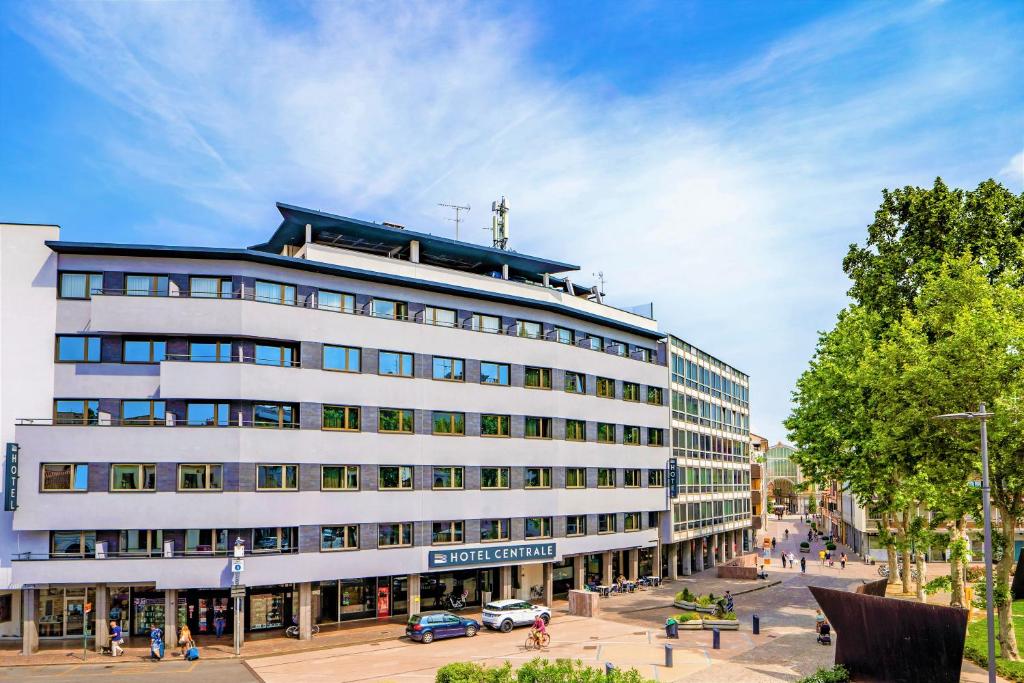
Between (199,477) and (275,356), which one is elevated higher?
(275,356)

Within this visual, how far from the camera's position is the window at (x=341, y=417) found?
4400cm

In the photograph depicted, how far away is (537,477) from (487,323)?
34.5 feet

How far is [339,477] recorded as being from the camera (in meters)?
44.1

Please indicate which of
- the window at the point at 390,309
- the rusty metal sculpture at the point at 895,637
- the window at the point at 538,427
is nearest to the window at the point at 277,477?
the window at the point at 390,309

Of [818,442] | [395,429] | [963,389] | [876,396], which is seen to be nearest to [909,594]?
[818,442]

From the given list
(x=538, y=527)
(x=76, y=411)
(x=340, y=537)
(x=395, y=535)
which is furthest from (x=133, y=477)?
(x=538, y=527)

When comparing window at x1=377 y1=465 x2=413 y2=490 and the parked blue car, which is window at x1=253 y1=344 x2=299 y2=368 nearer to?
window at x1=377 y1=465 x2=413 y2=490

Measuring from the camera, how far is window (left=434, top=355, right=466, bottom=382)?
48.6m

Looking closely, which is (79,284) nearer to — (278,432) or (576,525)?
(278,432)

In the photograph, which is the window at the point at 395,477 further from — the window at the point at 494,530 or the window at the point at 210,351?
the window at the point at 210,351

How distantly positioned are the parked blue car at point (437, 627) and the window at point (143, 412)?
16.2 metres

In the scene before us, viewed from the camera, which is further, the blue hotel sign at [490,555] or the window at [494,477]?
the window at [494,477]

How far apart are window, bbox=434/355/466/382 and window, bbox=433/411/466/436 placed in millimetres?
2118

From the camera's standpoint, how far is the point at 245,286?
139 feet
